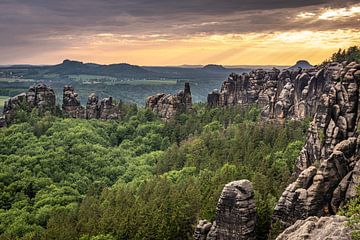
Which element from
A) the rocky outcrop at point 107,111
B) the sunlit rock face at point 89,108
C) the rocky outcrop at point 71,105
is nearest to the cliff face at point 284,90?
the rocky outcrop at point 107,111

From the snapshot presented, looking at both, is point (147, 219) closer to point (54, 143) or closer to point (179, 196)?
point (179, 196)

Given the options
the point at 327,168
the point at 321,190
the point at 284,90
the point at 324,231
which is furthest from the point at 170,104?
the point at 324,231

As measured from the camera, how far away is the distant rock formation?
13212cm

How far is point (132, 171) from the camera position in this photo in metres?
92.8

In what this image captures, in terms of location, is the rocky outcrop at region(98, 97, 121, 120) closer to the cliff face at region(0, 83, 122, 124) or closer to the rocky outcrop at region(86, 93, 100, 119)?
the cliff face at region(0, 83, 122, 124)

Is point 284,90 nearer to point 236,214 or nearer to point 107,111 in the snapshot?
point 107,111

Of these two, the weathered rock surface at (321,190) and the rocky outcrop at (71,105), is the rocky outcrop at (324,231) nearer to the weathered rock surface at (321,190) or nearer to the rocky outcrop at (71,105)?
the weathered rock surface at (321,190)

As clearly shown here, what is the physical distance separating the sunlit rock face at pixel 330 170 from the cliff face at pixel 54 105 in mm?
93560

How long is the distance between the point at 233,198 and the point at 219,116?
271 feet

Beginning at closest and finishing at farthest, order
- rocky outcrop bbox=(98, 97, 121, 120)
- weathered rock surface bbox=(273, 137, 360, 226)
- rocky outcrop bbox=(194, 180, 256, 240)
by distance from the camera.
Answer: weathered rock surface bbox=(273, 137, 360, 226), rocky outcrop bbox=(194, 180, 256, 240), rocky outcrop bbox=(98, 97, 121, 120)

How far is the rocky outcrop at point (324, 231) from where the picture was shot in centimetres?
2442

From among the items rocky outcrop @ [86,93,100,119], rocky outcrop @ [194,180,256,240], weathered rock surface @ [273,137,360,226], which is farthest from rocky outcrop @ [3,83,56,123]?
weathered rock surface @ [273,137,360,226]

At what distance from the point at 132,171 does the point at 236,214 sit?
56.0m

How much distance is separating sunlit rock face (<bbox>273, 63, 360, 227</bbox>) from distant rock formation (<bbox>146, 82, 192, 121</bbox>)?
8122 cm
